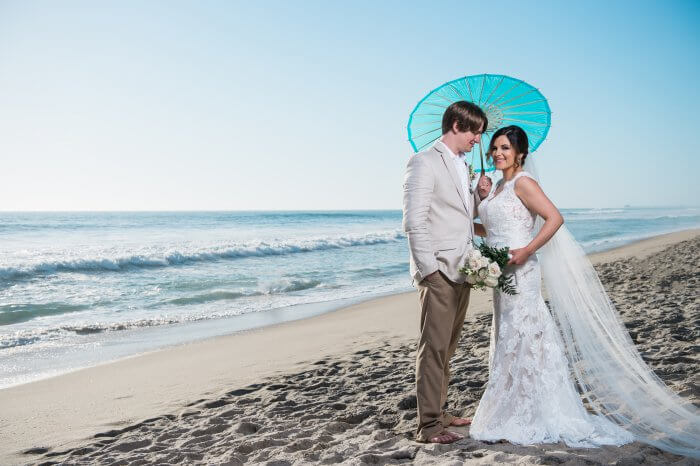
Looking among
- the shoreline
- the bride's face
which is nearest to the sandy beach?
the shoreline

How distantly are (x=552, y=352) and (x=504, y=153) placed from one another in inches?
56.4

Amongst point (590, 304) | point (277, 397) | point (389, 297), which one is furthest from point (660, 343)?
point (389, 297)

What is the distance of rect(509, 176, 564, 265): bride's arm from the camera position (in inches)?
142

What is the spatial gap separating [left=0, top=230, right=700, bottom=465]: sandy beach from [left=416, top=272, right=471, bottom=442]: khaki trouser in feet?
0.64

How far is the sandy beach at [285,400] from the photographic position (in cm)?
355

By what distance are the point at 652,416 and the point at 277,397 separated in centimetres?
311

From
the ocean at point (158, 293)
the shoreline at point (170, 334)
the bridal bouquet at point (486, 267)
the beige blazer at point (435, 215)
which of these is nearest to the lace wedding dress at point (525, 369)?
the bridal bouquet at point (486, 267)

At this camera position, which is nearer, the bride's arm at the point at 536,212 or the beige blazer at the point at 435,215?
the beige blazer at the point at 435,215

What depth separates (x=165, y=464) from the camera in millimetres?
3617

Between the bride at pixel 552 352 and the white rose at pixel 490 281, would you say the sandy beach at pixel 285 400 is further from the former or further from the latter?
the white rose at pixel 490 281

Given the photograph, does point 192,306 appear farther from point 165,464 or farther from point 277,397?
point 165,464

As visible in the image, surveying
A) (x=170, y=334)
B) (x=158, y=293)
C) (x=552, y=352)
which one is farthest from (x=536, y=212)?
(x=158, y=293)

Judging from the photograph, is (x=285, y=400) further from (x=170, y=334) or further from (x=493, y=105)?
(x=170, y=334)

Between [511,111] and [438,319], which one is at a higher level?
[511,111]
